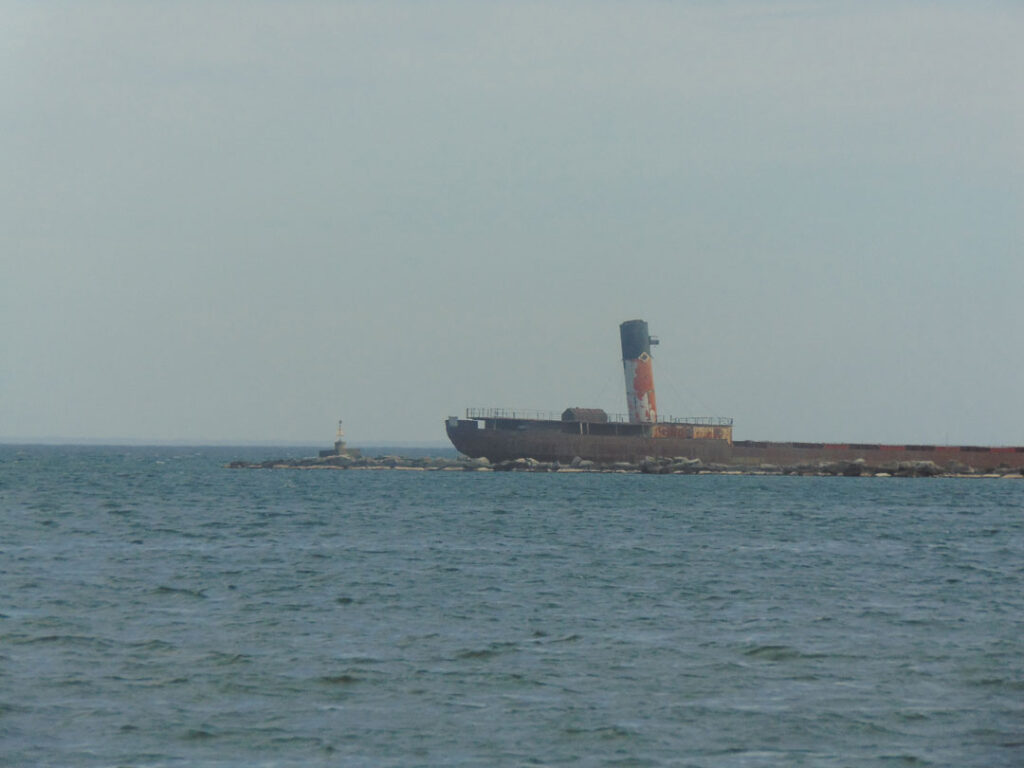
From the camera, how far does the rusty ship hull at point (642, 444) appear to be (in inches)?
3930

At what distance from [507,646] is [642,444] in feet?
267

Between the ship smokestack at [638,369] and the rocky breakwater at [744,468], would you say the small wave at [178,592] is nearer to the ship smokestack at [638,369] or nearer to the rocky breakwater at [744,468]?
the rocky breakwater at [744,468]

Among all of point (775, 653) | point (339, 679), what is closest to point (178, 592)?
point (339, 679)

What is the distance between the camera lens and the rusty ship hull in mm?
99812

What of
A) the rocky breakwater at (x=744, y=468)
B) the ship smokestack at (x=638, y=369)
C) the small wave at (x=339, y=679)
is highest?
the ship smokestack at (x=638, y=369)

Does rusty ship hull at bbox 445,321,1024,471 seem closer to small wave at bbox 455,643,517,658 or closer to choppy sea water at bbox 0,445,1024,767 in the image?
choppy sea water at bbox 0,445,1024,767

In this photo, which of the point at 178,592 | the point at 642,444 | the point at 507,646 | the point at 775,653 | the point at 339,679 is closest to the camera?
the point at 339,679

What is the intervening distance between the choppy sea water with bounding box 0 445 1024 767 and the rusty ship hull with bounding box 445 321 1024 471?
177 ft

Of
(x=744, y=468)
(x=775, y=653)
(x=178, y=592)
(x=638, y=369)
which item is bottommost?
(x=775, y=653)

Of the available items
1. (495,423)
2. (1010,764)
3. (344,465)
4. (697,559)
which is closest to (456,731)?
(1010,764)

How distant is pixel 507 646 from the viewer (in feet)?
68.3

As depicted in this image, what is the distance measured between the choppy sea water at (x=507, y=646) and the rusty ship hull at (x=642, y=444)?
5395 centimetres

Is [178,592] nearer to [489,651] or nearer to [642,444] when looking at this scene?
[489,651]

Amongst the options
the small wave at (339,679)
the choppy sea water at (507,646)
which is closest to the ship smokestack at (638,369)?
the choppy sea water at (507,646)
